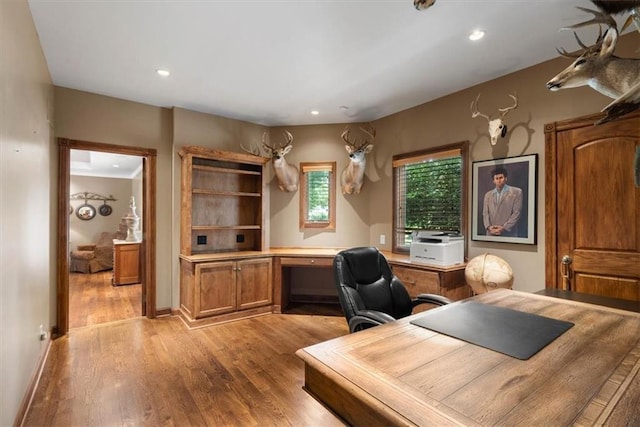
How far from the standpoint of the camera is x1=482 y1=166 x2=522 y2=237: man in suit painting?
3.00 meters

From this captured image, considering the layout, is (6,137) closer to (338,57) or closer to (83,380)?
(83,380)

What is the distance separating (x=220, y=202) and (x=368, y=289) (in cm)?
284

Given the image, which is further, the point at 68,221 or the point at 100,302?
the point at 100,302

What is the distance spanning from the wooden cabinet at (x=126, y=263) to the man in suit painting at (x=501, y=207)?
6.06 m

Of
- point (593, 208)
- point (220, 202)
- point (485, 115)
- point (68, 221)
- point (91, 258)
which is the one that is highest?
point (485, 115)

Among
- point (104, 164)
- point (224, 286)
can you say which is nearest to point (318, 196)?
point (224, 286)

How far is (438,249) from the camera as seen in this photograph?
3.20 metres

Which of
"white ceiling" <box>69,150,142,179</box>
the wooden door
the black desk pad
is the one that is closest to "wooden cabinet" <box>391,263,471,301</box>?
the wooden door

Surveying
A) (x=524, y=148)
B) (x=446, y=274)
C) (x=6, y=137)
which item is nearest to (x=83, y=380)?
(x=6, y=137)

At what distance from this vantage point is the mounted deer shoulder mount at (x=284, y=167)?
424cm

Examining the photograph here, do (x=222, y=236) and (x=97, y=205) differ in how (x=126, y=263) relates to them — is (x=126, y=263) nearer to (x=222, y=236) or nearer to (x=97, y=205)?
(x=222, y=236)

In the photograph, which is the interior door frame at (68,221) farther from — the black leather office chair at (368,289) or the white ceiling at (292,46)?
the black leather office chair at (368,289)

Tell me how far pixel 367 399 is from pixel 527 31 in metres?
2.82

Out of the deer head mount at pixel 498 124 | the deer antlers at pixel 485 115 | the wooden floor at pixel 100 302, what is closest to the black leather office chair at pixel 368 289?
the deer head mount at pixel 498 124
